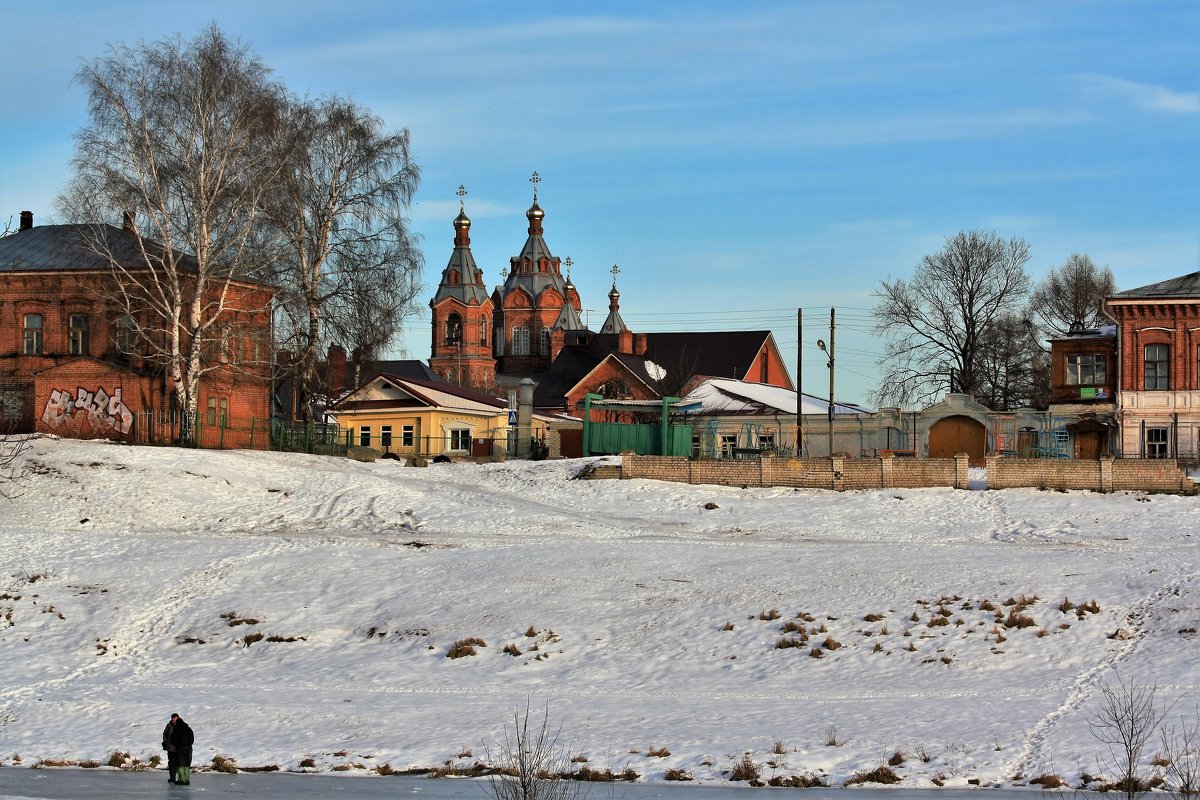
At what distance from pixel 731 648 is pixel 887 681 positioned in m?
2.93

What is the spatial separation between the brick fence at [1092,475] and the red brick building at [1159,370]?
12871mm

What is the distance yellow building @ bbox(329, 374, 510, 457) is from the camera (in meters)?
62.2

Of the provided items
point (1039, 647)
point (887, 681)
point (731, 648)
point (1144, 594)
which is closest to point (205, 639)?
point (731, 648)

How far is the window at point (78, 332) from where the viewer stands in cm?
5006

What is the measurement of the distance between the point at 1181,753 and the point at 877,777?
3.55 metres

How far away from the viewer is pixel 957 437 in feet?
184

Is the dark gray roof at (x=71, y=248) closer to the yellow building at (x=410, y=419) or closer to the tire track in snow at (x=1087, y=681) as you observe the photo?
the yellow building at (x=410, y=419)

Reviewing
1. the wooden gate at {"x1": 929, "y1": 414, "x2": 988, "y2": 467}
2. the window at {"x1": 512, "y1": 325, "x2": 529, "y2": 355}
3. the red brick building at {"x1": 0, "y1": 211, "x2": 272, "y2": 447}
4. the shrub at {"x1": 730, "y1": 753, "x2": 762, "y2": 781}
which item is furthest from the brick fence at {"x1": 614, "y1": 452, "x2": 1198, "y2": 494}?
the window at {"x1": 512, "y1": 325, "x2": 529, "y2": 355}

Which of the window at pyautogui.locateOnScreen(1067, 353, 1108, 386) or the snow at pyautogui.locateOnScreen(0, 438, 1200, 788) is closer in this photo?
the snow at pyautogui.locateOnScreen(0, 438, 1200, 788)

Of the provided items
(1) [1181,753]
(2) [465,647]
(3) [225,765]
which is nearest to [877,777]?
Result: (1) [1181,753]

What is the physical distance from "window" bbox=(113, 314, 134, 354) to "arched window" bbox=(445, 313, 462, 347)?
6574 centimetres

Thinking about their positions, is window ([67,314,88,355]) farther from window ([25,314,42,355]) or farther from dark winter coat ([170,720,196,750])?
dark winter coat ([170,720,196,750])

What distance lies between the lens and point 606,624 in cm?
2661

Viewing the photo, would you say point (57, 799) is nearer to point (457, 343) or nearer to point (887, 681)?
point (887, 681)
